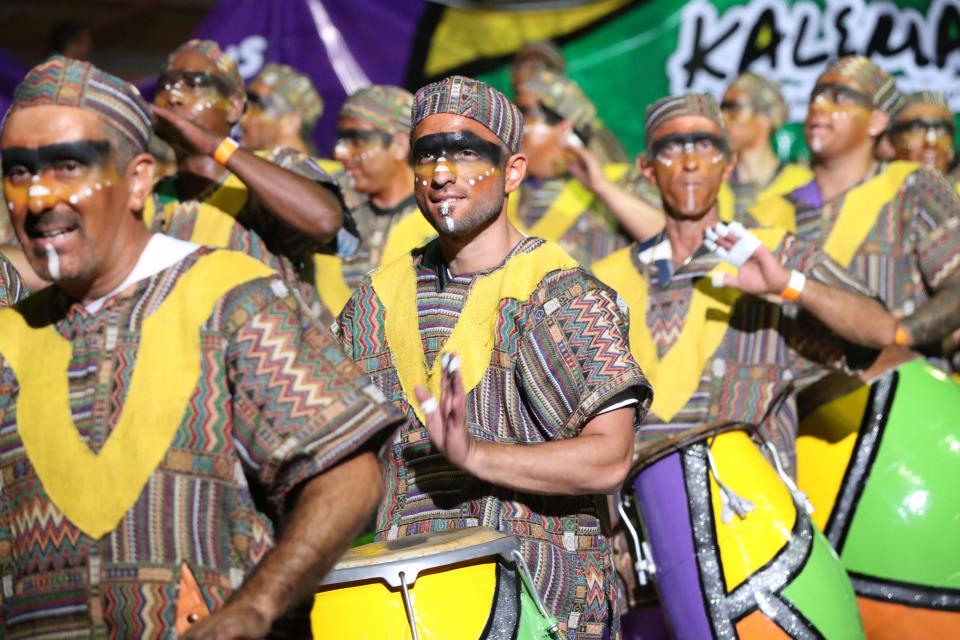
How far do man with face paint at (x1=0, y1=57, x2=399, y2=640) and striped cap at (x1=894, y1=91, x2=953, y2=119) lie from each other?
6611mm

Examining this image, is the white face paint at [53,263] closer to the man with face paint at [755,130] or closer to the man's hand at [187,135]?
the man's hand at [187,135]

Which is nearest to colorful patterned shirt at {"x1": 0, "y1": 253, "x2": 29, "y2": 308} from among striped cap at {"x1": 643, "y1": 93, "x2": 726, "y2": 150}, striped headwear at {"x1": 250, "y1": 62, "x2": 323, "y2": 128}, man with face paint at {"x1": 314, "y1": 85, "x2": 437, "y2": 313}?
striped cap at {"x1": 643, "y1": 93, "x2": 726, "y2": 150}

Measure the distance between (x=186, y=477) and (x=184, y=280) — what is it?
1.36 feet

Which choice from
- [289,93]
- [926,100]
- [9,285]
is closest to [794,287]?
[9,285]

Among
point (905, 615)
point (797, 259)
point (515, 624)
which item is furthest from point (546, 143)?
point (515, 624)

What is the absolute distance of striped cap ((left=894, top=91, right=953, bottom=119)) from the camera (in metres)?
9.02

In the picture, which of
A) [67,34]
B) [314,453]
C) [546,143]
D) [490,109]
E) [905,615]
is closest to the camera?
[314,453]

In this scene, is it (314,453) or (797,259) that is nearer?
(314,453)

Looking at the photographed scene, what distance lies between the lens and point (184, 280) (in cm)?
319

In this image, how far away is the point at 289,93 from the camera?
29.6 ft

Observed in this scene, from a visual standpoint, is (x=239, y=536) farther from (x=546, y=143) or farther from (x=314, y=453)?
(x=546, y=143)

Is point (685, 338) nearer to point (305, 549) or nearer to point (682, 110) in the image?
point (682, 110)

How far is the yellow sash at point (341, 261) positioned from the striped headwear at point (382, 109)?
1.83ft

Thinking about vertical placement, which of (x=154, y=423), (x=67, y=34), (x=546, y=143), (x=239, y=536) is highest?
(x=67, y=34)
